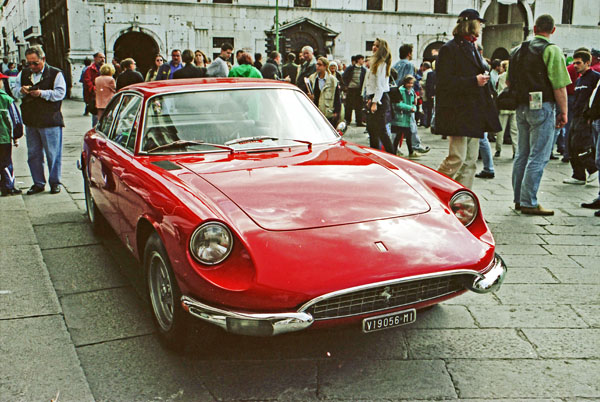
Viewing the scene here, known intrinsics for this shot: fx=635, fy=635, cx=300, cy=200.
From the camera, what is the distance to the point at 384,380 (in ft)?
10.1

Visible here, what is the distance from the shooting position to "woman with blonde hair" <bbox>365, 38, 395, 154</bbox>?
8.89m

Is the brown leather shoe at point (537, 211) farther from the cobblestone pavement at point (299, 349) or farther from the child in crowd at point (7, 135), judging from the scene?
the child in crowd at point (7, 135)

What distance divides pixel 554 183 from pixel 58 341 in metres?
7.22

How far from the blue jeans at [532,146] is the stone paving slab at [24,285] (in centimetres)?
470

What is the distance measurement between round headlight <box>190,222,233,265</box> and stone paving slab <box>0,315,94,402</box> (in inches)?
31.3

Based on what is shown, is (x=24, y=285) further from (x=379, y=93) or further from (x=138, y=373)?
(x=379, y=93)

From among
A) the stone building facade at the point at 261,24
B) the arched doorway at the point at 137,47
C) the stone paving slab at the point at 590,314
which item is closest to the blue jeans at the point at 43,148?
the stone paving slab at the point at 590,314

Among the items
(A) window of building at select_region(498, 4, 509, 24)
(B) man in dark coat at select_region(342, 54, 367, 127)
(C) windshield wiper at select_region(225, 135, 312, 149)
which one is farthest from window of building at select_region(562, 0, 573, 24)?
(C) windshield wiper at select_region(225, 135, 312, 149)

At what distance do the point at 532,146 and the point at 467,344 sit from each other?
11.8 feet

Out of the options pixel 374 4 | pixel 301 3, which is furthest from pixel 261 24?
pixel 374 4

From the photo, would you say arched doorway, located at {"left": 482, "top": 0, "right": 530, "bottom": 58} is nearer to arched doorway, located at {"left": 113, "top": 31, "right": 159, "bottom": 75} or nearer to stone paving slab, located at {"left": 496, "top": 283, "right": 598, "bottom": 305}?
arched doorway, located at {"left": 113, "top": 31, "right": 159, "bottom": 75}

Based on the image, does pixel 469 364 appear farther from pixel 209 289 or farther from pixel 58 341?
pixel 58 341

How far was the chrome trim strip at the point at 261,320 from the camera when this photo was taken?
2760 millimetres

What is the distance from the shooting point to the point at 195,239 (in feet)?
9.73
